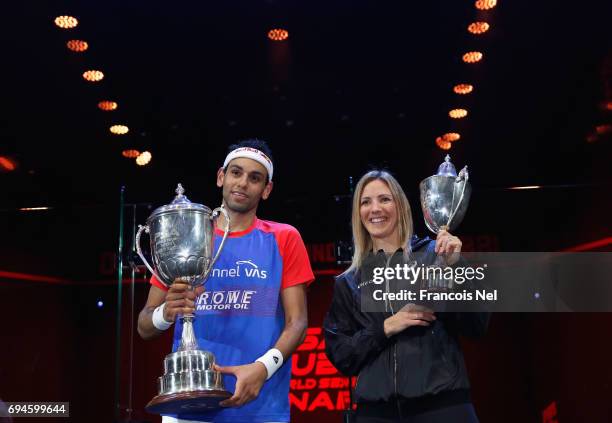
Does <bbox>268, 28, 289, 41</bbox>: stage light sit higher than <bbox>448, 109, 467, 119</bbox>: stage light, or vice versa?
<bbox>268, 28, 289, 41</bbox>: stage light

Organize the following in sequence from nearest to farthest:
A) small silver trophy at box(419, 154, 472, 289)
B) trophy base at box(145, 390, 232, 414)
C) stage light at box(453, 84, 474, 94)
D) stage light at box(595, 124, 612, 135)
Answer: trophy base at box(145, 390, 232, 414), small silver trophy at box(419, 154, 472, 289), stage light at box(595, 124, 612, 135), stage light at box(453, 84, 474, 94)

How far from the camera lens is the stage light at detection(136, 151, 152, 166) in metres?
6.01

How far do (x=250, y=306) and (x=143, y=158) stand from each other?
392 cm

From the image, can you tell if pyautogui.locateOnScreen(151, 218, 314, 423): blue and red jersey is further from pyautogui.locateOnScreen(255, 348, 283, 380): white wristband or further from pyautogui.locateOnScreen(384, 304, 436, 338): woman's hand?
pyautogui.locateOnScreen(384, 304, 436, 338): woman's hand

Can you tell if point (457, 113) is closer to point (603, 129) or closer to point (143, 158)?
point (603, 129)

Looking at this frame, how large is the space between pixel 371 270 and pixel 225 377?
0.56 meters

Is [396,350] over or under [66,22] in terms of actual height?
under

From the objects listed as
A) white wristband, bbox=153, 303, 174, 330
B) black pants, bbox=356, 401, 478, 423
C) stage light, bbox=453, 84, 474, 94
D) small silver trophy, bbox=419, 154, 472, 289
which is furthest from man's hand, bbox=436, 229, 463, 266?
stage light, bbox=453, 84, 474, 94

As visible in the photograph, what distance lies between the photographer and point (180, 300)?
2145 millimetres

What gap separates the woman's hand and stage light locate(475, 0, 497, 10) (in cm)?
276

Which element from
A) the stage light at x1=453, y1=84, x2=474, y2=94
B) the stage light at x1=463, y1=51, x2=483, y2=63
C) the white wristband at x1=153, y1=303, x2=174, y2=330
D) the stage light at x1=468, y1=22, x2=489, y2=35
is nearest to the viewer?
the white wristband at x1=153, y1=303, x2=174, y2=330

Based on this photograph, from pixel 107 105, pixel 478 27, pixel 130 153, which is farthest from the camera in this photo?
pixel 130 153

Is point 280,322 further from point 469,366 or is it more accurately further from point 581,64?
point 469,366

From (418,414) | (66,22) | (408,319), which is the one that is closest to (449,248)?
(408,319)
